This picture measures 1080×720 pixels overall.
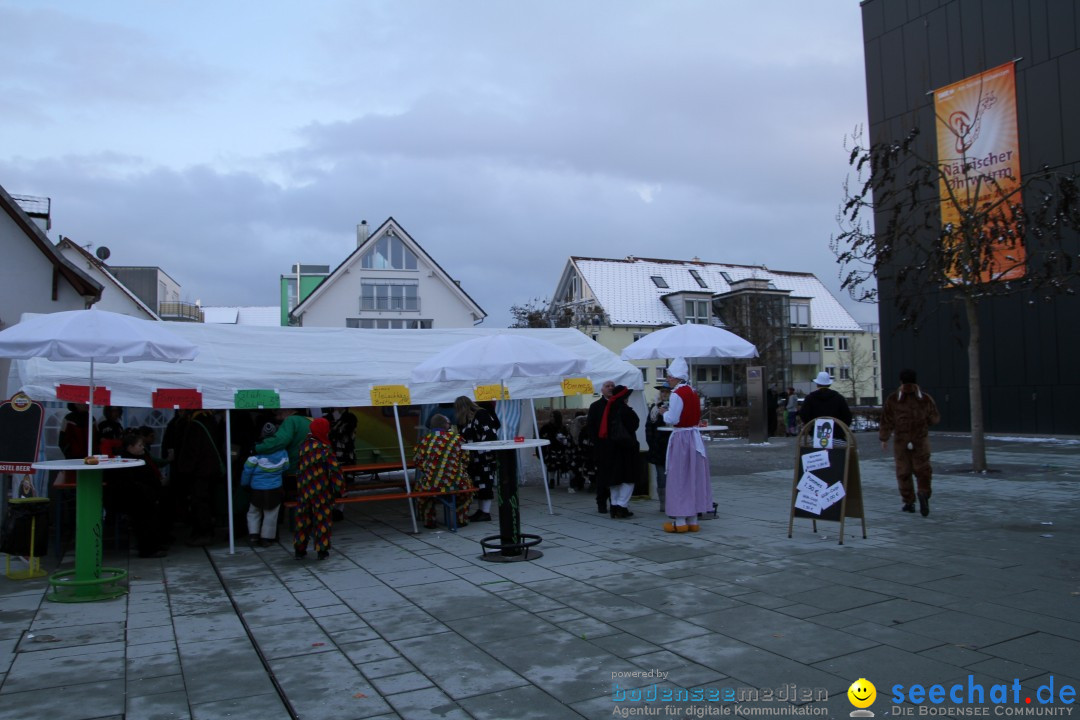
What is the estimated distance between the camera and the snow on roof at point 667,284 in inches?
1911

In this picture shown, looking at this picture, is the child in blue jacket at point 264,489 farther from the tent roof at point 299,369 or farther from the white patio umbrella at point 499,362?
the white patio umbrella at point 499,362

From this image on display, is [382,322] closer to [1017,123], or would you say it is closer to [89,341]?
[1017,123]

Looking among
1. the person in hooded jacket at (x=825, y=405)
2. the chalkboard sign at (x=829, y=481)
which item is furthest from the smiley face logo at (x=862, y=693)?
the person in hooded jacket at (x=825, y=405)

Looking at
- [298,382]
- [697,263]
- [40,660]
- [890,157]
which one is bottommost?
[40,660]

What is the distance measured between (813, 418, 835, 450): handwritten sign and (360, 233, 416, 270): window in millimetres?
41884

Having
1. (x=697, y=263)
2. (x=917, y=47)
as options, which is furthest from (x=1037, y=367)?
(x=697, y=263)

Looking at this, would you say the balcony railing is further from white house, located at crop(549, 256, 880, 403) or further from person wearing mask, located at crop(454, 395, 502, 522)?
person wearing mask, located at crop(454, 395, 502, 522)

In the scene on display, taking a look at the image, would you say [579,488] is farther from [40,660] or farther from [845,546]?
[40,660]

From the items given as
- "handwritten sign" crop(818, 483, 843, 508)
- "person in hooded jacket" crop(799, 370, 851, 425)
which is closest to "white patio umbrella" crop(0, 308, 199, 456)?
"handwritten sign" crop(818, 483, 843, 508)

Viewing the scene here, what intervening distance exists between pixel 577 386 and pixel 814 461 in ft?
14.1

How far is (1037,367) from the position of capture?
841 inches

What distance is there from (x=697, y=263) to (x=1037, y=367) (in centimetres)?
3388

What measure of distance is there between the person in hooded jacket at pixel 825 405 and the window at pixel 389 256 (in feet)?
133

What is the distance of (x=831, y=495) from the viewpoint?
829 centimetres
